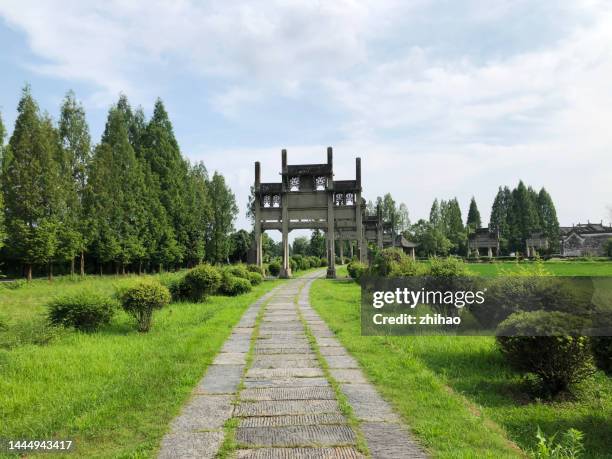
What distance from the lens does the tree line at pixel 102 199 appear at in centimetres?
2598

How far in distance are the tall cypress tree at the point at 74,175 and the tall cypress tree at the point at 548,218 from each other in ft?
227

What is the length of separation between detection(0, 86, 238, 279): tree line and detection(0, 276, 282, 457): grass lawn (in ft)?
48.5

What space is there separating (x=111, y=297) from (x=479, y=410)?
27.9 ft

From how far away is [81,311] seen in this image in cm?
941

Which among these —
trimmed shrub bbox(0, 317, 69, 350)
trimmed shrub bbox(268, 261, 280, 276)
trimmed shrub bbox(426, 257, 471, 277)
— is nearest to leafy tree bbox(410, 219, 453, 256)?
trimmed shrub bbox(268, 261, 280, 276)

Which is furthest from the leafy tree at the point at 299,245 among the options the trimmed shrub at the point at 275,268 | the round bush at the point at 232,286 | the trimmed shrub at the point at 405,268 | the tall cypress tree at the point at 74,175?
the trimmed shrub at the point at 405,268

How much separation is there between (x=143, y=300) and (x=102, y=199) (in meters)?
24.8

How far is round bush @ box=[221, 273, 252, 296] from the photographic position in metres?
18.3

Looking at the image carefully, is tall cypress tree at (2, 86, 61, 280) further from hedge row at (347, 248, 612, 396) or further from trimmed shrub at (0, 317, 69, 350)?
hedge row at (347, 248, 612, 396)

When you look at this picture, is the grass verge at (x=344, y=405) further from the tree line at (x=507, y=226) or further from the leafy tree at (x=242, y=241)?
the tree line at (x=507, y=226)

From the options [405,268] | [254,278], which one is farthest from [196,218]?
[405,268]

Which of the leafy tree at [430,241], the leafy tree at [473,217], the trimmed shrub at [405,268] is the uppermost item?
the leafy tree at [473,217]

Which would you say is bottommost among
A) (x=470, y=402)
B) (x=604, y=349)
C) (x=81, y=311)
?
(x=470, y=402)

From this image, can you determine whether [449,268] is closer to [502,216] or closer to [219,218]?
[219,218]
